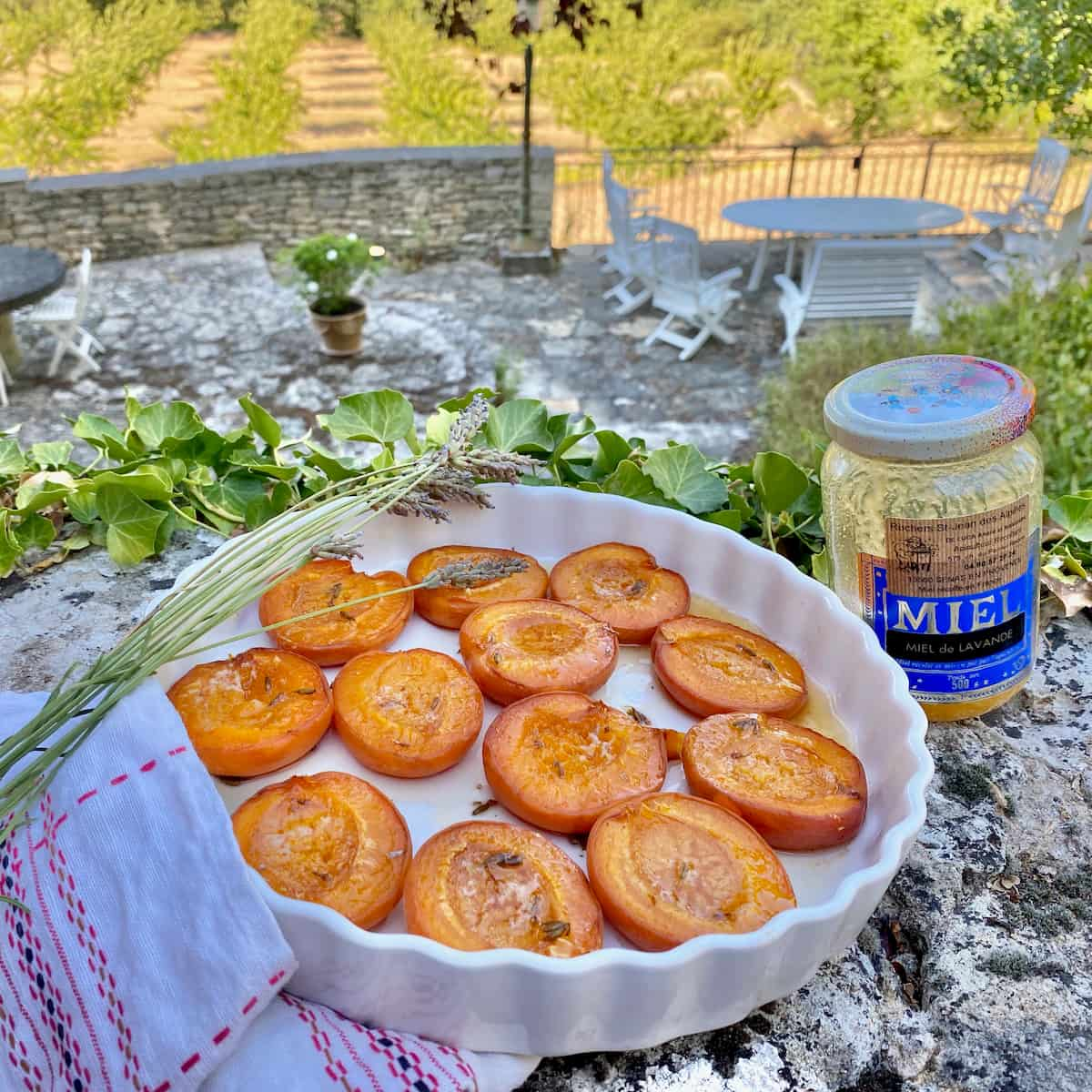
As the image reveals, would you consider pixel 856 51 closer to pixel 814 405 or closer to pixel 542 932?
pixel 814 405

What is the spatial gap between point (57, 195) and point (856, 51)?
8.76 m

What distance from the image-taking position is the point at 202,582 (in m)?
0.85

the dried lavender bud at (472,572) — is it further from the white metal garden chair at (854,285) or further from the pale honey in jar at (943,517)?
the white metal garden chair at (854,285)

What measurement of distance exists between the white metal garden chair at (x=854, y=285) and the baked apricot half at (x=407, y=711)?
5.52m

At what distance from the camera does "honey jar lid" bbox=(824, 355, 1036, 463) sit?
810 millimetres

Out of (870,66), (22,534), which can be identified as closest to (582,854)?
(22,534)

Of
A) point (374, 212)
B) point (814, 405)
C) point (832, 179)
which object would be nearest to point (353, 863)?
point (814, 405)

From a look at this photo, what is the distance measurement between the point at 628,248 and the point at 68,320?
3551 mm

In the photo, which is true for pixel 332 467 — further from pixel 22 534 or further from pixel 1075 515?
pixel 1075 515

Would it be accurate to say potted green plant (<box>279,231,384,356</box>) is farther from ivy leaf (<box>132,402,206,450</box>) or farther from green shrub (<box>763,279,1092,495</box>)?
ivy leaf (<box>132,402,206,450</box>)

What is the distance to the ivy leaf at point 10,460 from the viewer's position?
1.29m

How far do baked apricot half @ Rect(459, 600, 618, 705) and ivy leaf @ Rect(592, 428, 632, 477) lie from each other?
13.5 inches

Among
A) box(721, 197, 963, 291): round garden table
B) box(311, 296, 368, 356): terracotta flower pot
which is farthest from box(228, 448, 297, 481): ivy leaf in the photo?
box(721, 197, 963, 291): round garden table

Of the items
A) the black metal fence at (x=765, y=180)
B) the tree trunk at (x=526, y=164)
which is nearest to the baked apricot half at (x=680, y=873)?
the tree trunk at (x=526, y=164)
